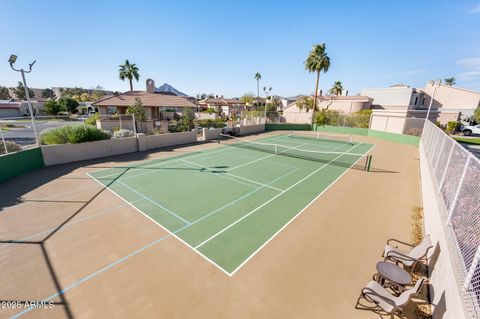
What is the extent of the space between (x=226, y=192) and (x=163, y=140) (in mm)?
13081

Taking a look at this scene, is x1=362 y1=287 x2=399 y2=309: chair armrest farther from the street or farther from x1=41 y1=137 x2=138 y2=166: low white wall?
the street

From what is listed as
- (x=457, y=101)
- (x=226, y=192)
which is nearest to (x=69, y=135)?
(x=226, y=192)

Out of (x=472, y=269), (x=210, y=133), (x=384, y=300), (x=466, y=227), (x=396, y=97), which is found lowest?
(x=384, y=300)

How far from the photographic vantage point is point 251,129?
32062 millimetres

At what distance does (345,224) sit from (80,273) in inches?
334

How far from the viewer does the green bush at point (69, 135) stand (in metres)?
15.2

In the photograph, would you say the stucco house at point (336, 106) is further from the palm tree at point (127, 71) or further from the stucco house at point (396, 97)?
the palm tree at point (127, 71)

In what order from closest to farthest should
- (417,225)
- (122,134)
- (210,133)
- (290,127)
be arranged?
(417,225) < (122,134) < (210,133) < (290,127)

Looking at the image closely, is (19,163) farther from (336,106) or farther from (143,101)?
(336,106)

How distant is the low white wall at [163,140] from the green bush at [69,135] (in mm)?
3669

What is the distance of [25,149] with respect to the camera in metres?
13.4

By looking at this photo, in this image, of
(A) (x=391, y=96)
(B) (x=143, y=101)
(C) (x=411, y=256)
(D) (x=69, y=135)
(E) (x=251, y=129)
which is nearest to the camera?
(C) (x=411, y=256)

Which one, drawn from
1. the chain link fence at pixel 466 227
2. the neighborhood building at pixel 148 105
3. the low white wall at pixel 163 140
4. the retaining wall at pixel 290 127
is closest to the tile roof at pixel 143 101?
the neighborhood building at pixel 148 105

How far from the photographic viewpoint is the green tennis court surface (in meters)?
7.00
